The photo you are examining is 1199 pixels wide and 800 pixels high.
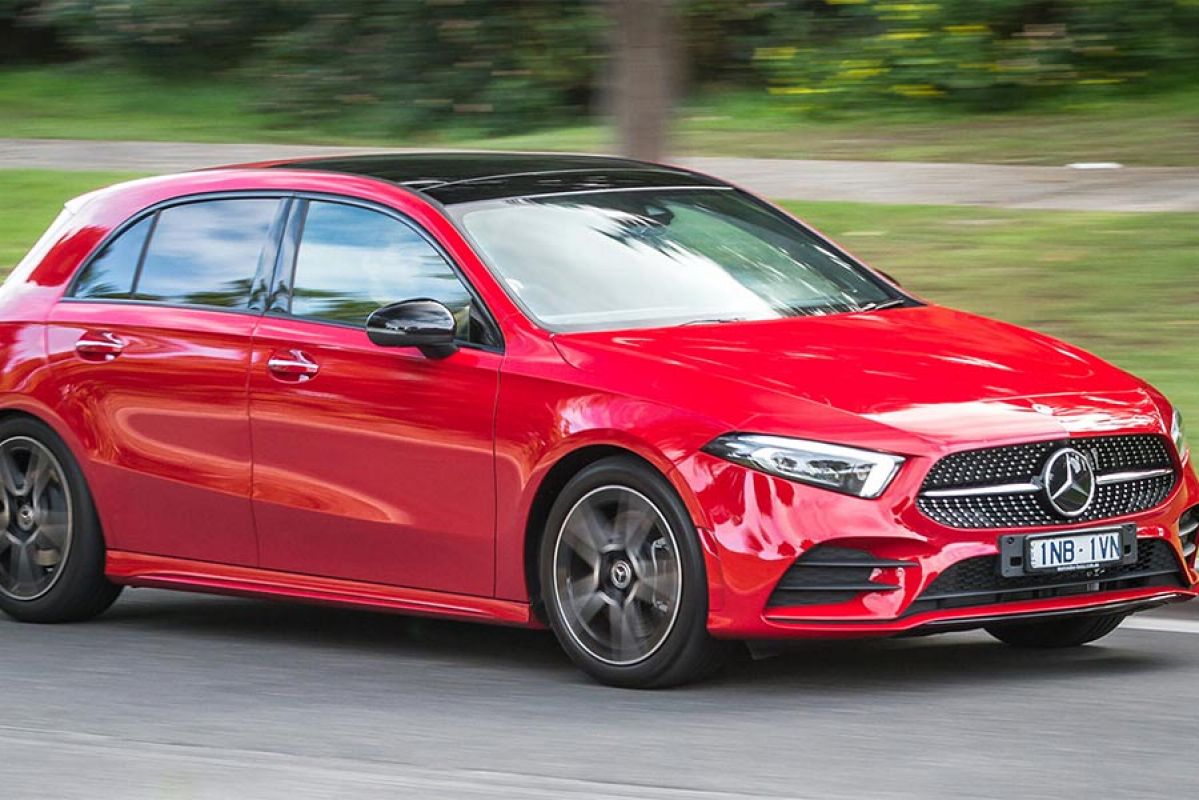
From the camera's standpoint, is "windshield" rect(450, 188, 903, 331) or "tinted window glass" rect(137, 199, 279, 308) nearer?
"windshield" rect(450, 188, 903, 331)

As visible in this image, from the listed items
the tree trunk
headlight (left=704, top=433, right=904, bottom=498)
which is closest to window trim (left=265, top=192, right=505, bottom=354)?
headlight (left=704, top=433, right=904, bottom=498)

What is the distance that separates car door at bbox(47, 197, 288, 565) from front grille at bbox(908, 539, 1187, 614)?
8.01 ft

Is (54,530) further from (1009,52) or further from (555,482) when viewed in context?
(1009,52)

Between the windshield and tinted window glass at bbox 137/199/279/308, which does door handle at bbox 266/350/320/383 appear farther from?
the windshield

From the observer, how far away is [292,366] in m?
7.96

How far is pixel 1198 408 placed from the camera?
11.2 meters

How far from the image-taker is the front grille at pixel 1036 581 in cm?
684

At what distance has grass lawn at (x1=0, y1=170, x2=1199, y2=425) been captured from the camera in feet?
41.2

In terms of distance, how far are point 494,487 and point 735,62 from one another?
17.7 m

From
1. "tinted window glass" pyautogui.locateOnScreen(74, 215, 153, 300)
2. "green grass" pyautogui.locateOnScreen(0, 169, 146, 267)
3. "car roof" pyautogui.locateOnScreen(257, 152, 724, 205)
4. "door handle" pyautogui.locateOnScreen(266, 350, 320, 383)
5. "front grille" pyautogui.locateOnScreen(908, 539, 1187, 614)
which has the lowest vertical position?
"green grass" pyautogui.locateOnScreen(0, 169, 146, 267)

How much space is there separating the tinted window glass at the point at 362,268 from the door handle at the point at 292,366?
0.15 metres

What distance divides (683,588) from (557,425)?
2.06ft

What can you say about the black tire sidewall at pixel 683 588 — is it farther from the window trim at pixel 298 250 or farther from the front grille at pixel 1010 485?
the window trim at pixel 298 250

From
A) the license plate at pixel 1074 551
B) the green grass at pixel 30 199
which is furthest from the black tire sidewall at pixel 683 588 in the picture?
the green grass at pixel 30 199
